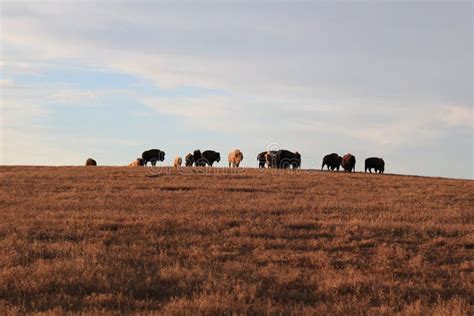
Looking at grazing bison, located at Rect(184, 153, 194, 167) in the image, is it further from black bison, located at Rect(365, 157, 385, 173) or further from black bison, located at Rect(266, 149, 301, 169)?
black bison, located at Rect(365, 157, 385, 173)

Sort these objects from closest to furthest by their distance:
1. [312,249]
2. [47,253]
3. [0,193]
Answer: [47,253]
[312,249]
[0,193]

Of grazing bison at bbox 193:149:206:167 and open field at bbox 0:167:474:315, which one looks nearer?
open field at bbox 0:167:474:315

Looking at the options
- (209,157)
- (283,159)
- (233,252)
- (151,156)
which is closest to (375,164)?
(283,159)

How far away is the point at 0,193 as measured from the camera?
84.6 feet

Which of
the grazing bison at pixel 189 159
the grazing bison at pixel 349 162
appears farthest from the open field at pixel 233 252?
the grazing bison at pixel 189 159

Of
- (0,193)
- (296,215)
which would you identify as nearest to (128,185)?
(0,193)

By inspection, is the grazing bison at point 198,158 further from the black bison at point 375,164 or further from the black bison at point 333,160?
the black bison at point 375,164

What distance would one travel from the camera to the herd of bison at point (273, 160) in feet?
173

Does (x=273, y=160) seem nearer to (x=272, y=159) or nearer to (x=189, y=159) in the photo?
(x=272, y=159)

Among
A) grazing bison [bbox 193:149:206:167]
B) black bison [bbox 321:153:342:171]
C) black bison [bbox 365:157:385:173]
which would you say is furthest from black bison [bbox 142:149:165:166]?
black bison [bbox 365:157:385:173]

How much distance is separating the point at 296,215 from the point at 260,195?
6.78 meters

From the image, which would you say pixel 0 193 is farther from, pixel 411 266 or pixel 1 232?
pixel 411 266

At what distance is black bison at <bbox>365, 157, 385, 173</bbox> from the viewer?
55031 mm

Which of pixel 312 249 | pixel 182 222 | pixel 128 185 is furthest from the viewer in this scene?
pixel 128 185
